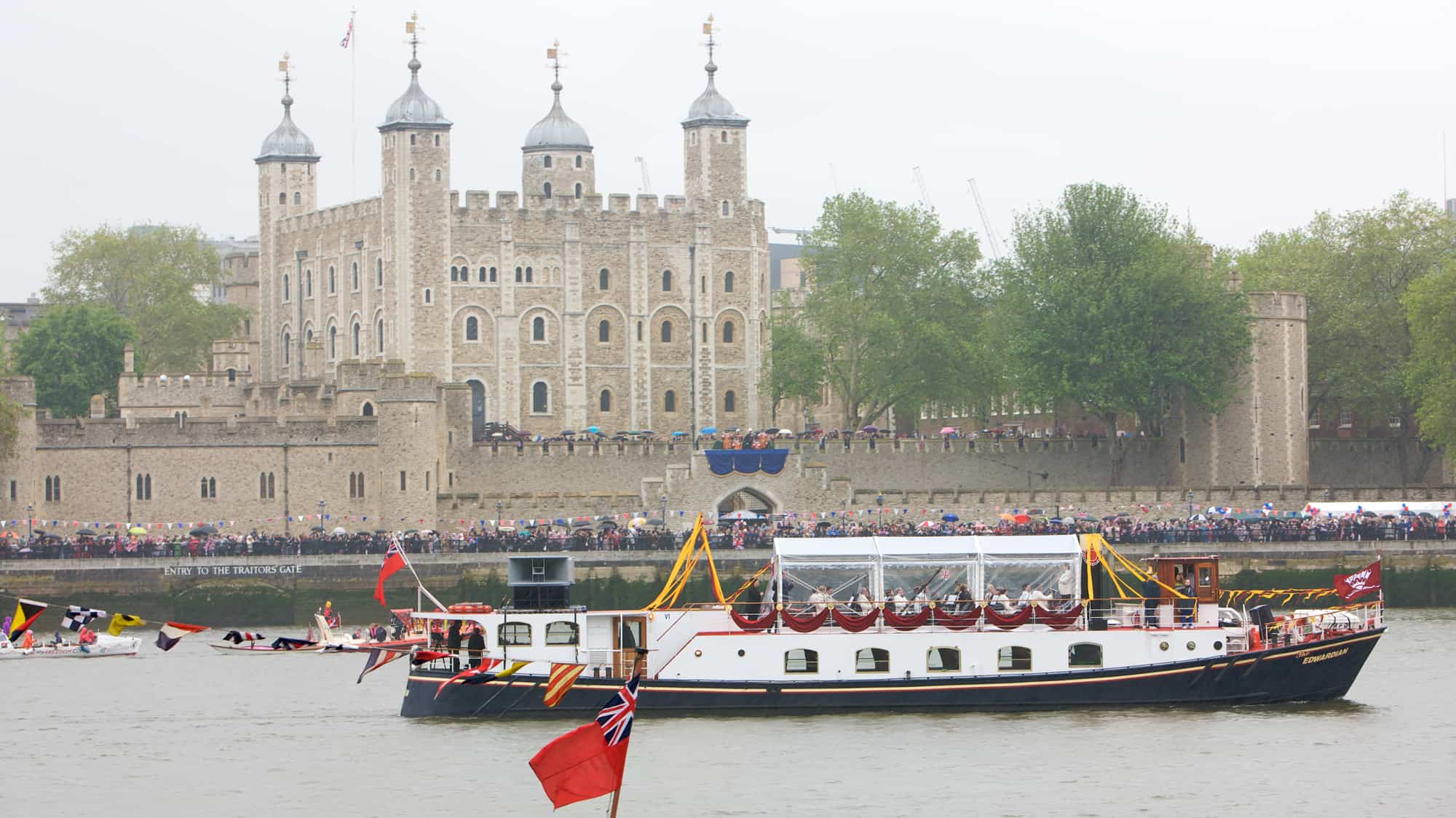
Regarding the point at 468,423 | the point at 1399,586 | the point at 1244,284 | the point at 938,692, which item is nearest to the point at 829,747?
the point at 938,692

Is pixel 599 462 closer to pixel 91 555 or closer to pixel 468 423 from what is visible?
pixel 468 423

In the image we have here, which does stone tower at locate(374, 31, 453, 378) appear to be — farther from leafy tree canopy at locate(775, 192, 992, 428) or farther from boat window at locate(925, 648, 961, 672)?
boat window at locate(925, 648, 961, 672)

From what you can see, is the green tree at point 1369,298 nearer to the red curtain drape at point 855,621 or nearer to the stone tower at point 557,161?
the stone tower at point 557,161

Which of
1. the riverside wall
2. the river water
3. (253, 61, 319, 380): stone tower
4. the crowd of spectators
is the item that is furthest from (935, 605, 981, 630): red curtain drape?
(253, 61, 319, 380): stone tower

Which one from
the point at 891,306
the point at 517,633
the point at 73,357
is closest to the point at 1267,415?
the point at 891,306

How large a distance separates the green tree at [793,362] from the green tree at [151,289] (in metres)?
27.6

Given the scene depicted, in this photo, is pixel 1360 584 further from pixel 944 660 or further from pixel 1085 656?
pixel 944 660

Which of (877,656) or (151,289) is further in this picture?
(151,289)

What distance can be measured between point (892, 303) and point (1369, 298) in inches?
688

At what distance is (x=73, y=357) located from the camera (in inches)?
3880

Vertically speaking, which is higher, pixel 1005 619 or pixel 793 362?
pixel 793 362

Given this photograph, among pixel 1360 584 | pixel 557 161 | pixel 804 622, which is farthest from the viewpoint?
pixel 557 161

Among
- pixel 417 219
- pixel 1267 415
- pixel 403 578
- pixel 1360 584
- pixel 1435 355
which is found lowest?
pixel 403 578

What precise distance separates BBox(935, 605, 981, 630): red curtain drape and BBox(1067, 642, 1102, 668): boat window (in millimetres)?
1860
